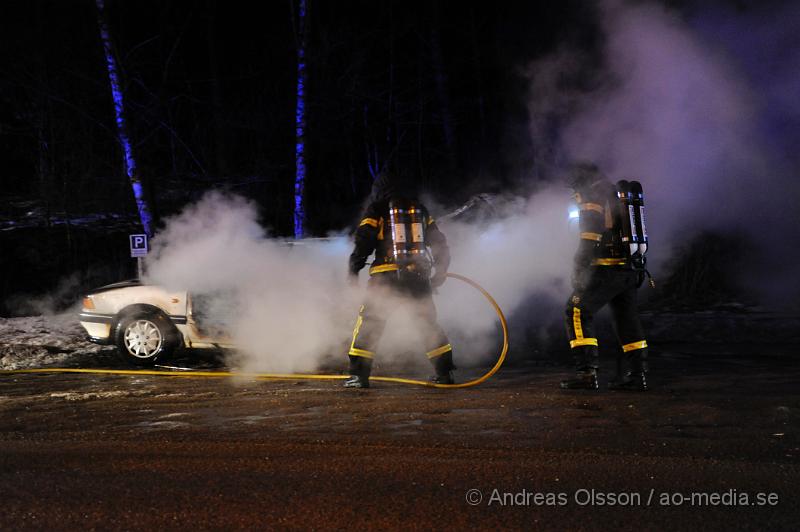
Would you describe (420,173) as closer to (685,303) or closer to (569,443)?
(685,303)

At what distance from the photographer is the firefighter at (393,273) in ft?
20.9

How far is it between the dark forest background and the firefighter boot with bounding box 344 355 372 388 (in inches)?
397

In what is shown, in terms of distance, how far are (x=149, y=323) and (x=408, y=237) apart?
367 cm

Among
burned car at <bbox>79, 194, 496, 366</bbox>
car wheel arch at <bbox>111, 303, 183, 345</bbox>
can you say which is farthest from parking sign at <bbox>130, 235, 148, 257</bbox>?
car wheel arch at <bbox>111, 303, 183, 345</bbox>

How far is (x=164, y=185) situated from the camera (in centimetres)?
2253

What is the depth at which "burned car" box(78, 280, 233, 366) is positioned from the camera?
318 inches

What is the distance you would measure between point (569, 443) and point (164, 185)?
67.5 feet

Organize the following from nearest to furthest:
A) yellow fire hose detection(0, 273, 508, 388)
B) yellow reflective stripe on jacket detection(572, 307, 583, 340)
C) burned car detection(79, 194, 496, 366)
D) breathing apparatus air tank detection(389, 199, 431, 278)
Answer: yellow reflective stripe on jacket detection(572, 307, 583, 340), breathing apparatus air tank detection(389, 199, 431, 278), yellow fire hose detection(0, 273, 508, 388), burned car detection(79, 194, 496, 366)

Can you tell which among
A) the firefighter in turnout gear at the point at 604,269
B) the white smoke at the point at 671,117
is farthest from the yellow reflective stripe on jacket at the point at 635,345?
the white smoke at the point at 671,117

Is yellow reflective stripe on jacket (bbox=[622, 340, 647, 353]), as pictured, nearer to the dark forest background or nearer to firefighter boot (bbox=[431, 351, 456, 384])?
firefighter boot (bbox=[431, 351, 456, 384])

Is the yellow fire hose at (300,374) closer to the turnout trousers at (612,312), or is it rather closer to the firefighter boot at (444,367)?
the firefighter boot at (444,367)

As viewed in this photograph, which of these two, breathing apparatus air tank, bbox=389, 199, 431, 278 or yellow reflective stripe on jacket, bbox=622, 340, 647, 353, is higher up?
breathing apparatus air tank, bbox=389, 199, 431, 278

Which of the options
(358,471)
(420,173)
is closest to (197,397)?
(358,471)

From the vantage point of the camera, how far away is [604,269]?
5980mm
